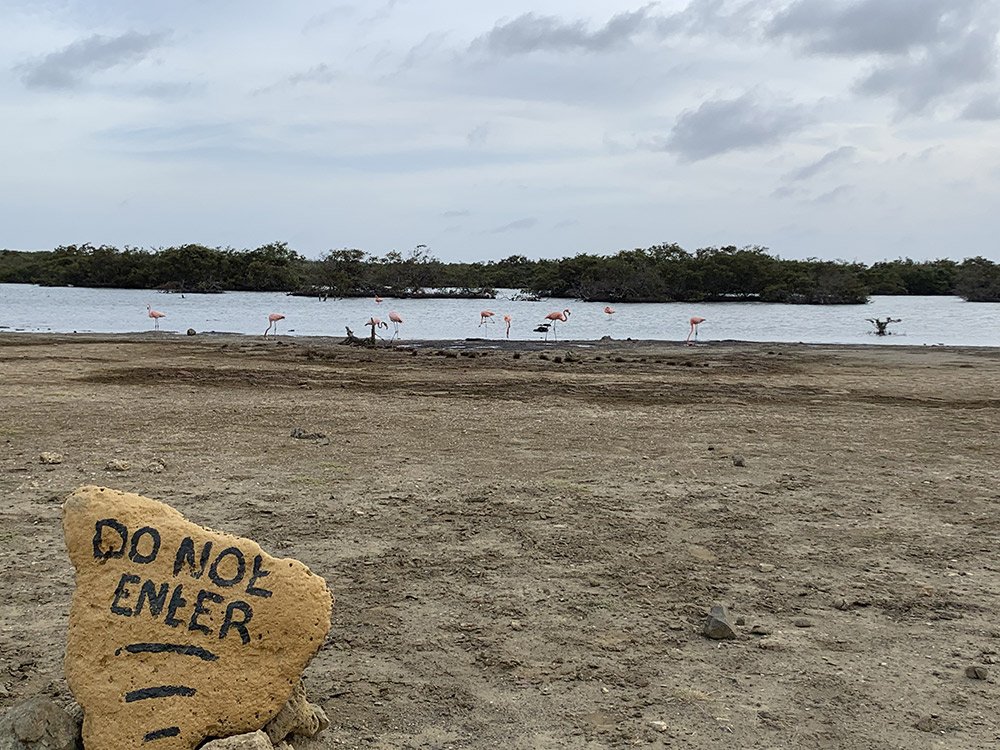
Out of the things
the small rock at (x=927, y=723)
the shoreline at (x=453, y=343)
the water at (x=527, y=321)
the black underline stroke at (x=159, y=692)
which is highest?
the water at (x=527, y=321)

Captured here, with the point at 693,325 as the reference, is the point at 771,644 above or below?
below

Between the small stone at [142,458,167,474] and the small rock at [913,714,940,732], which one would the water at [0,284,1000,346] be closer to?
the small stone at [142,458,167,474]

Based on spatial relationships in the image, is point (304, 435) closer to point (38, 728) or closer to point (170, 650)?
point (170, 650)

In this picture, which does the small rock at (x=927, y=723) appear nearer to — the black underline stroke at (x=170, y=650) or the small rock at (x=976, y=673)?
the small rock at (x=976, y=673)

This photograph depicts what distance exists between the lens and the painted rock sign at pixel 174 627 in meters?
3.52

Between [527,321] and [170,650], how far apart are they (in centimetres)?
3858

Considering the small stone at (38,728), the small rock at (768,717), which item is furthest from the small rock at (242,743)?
the small rock at (768,717)

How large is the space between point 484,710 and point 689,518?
354 cm

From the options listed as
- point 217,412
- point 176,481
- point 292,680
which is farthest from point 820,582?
Result: point 217,412

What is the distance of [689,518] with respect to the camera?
24.5ft

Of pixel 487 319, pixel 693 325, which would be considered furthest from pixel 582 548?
pixel 487 319

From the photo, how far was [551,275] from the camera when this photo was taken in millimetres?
79312

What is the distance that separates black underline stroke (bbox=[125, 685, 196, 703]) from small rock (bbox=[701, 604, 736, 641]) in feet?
8.72

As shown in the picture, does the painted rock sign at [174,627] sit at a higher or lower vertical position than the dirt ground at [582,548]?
higher
